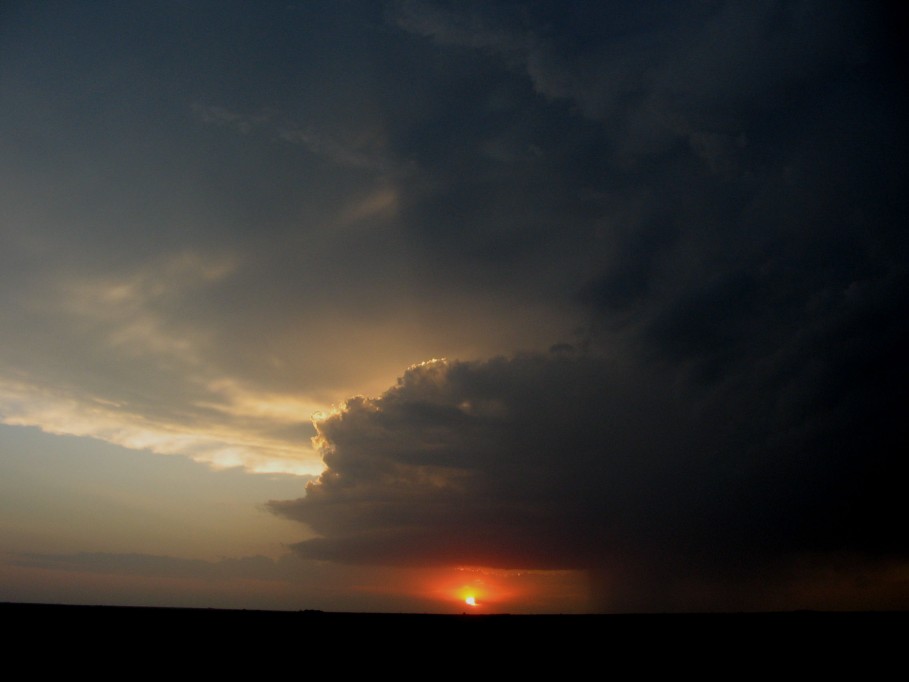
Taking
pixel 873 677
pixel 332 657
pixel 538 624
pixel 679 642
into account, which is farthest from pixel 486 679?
pixel 873 677

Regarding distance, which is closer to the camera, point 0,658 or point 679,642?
point 0,658

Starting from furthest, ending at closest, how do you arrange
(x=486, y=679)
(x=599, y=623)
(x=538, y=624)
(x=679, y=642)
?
1. (x=599, y=623)
2. (x=538, y=624)
3. (x=679, y=642)
4. (x=486, y=679)

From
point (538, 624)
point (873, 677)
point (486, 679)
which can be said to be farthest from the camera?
point (538, 624)

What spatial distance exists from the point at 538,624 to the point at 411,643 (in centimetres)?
1241

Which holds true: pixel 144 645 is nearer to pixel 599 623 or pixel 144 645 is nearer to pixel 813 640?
pixel 599 623

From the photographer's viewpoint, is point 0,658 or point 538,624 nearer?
point 0,658

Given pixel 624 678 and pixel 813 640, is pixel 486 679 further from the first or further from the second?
pixel 813 640

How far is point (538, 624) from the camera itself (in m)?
42.7

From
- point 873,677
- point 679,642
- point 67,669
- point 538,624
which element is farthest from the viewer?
point 538,624

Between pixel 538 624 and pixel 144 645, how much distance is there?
87.8 feet

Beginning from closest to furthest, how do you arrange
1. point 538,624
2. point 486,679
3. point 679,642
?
point 486,679, point 679,642, point 538,624

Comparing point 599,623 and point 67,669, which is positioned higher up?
point 599,623

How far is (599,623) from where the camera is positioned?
45.6m

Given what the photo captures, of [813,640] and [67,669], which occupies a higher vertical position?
[813,640]
